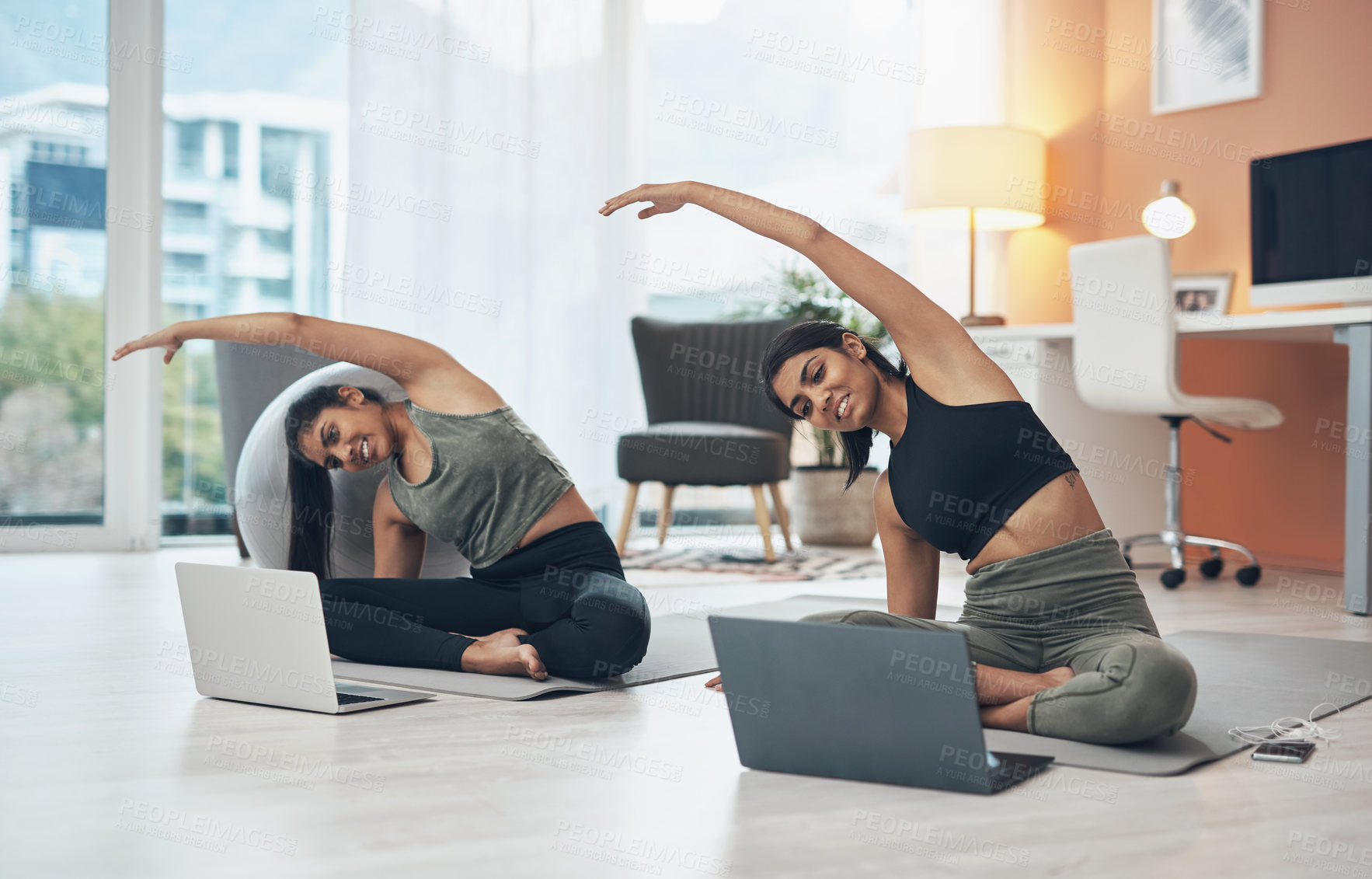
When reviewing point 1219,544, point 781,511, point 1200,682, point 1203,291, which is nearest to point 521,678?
point 1200,682

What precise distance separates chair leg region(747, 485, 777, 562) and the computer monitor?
5.43 ft

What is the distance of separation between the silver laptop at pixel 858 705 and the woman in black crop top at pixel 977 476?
0.78ft

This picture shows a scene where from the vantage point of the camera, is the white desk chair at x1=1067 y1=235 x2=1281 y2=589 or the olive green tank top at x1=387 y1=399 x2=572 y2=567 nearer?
the olive green tank top at x1=387 y1=399 x2=572 y2=567

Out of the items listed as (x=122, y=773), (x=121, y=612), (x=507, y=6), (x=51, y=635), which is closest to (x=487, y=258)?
(x=507, y=6)

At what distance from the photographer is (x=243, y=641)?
1.79 metres

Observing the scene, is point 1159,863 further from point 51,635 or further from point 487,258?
point 487,258

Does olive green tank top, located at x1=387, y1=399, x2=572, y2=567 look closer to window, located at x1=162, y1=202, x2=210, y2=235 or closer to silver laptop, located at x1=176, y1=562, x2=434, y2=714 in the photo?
silver laptop, located at x1=176, y1=562, x2=434, y2=714

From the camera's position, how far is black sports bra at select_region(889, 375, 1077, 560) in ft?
5.41

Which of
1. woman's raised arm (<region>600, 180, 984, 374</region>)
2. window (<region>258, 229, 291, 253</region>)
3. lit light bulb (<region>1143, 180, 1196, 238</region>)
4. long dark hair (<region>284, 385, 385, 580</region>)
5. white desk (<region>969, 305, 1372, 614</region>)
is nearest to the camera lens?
woman's raised arm (<region>600, 180, 984, 374</region>)

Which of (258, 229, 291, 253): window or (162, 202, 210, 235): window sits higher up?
(162, 202, 210, 235): window

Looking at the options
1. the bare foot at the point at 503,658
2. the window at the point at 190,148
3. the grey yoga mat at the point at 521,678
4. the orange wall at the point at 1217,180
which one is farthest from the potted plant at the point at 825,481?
the bare foot at the point at 503,658


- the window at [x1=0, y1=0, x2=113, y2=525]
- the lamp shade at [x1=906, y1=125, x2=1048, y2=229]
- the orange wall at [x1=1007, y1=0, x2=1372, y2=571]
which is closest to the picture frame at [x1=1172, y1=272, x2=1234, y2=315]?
the orange wall at [x1=1007, y1=0, x2=1372, y2=571]

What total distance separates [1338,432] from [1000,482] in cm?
298

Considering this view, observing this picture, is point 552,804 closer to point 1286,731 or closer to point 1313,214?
point 1286,731
